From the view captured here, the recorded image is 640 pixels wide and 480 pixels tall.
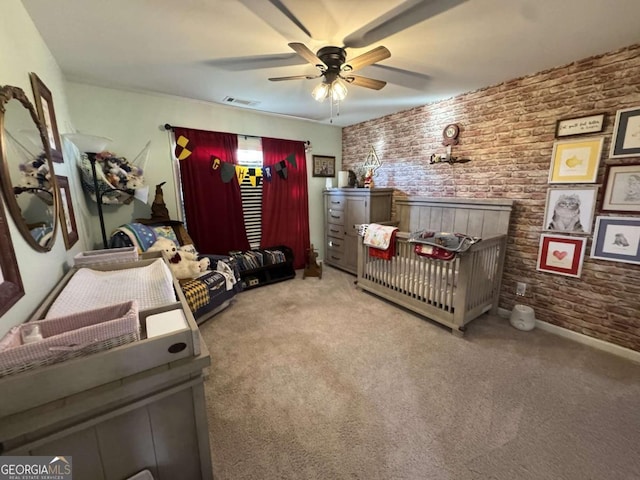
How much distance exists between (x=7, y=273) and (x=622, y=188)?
11.9 ft

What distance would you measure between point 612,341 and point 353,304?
2.17m

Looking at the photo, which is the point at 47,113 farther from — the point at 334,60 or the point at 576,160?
the point at 576,160

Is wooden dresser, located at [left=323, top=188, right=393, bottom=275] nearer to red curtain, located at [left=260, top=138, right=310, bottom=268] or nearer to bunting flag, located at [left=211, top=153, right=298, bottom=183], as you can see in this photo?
red curtain, located at [left=260, top=138, right=310, bottom=268]

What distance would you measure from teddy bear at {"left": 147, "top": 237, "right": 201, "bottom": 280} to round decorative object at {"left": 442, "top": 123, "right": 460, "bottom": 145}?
3033mm

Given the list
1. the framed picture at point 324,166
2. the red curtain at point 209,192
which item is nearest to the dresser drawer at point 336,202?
the framed picture at point 324,166

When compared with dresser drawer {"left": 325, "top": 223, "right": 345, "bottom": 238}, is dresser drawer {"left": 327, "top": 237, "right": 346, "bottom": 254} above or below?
below

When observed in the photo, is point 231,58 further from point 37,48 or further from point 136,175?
point 136,175

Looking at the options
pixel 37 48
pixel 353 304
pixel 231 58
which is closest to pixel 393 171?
pixel 353 304

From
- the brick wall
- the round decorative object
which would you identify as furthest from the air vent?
the round decorative object

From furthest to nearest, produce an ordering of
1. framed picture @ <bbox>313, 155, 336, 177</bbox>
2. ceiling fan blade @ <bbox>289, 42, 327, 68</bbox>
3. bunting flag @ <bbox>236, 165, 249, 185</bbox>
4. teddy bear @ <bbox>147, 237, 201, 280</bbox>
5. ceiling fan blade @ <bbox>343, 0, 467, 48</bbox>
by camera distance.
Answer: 1. framed picture @ <bbox>313, 155, 336, 177</bbox>
2. bunting flag @ <bbox>236, 165, 249, 185</bbox>
3. teddy bear @ <bbox>147, 237, 201, 280</bbox>
4. ceiling fan blade @ <bbox>289, 42, 327, 68</bbox>
5. ceiling fan blade @ <bbox>343, 0, 467, 48</bbox>

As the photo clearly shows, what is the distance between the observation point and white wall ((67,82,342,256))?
103 inches

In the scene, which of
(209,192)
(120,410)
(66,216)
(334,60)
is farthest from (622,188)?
(66,216)

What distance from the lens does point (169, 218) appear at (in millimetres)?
3074

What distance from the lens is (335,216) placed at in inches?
164
